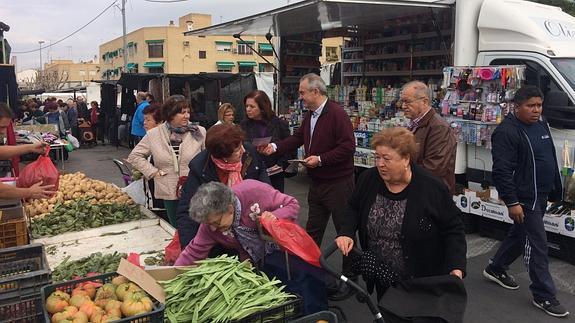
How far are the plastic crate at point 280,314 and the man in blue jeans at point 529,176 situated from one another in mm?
2265

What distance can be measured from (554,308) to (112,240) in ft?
12.3

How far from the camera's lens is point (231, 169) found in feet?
10.8

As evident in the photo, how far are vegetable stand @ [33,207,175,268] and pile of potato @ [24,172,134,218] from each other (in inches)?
29.8

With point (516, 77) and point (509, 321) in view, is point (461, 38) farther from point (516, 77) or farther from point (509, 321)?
point (509, 321)

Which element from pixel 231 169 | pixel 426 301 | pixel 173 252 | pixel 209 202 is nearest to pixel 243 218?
pixel 209 202

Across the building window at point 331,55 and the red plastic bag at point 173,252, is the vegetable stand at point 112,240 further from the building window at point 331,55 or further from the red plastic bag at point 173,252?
the building window at point 331,55

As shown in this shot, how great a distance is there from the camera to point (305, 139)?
14.7 ft

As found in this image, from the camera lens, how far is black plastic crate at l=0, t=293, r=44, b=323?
235cm

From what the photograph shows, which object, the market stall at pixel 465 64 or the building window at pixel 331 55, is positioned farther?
the building window at pixel 331 55

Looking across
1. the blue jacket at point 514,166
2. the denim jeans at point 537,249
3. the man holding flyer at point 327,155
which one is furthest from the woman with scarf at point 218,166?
the denim jeans at point 537,249

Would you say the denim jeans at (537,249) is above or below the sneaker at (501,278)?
above

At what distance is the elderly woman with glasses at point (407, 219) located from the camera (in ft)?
8.44

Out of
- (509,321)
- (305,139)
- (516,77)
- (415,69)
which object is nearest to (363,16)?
(415,69)

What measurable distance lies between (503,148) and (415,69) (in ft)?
14.6
